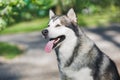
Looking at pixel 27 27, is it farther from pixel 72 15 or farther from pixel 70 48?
pixel 70 48

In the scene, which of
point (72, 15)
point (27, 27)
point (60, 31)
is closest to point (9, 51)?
point (27, 27)

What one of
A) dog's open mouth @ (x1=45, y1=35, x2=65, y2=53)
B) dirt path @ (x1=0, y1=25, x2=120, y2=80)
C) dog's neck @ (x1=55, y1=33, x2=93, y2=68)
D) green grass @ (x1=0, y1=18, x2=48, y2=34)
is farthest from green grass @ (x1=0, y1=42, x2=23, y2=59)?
dog's open mouth @ (x1=45, y1=35, x2=65, y2=53)

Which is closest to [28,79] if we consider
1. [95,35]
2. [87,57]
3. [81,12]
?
[87,57]

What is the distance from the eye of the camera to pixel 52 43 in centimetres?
796

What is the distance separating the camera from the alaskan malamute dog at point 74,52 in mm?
8055

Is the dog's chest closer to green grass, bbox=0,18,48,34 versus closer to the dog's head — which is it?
the dog's head

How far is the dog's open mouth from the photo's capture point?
7.90m

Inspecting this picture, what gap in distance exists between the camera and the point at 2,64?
1370cm

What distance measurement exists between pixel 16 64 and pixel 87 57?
563 centimetres

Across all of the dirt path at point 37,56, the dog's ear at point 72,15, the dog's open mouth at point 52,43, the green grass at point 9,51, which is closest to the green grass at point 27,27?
the dirt path at point 37,56

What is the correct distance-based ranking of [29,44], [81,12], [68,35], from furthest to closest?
[81,12] < [29,44] < [68,35]

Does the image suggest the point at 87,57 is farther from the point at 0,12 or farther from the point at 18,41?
the point at 18,41

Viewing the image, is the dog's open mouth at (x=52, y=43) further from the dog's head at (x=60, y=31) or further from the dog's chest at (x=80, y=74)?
the dog's chest at (x=80, y=74)

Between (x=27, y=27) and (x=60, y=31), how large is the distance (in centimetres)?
1079
